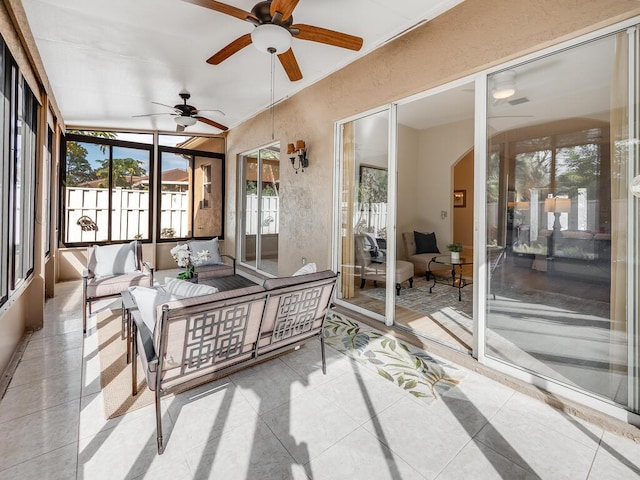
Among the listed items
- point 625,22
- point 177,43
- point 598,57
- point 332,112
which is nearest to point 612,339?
point 598,57

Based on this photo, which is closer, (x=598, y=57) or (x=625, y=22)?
(x=625, y=22)

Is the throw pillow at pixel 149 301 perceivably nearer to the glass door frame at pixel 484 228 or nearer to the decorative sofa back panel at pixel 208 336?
the decorative sofa back panel at pixel 208 336

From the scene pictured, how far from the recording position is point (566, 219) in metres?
2.21

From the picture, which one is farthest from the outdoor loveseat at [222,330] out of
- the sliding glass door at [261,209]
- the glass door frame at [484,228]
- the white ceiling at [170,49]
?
the sliding glass door at [261,209]

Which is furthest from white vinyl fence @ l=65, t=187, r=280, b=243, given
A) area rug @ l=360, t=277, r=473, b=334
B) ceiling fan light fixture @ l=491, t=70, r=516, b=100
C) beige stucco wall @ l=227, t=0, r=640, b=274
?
ceiling fan light fixture @ l=491, t=70, r=516, b=100

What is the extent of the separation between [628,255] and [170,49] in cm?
461

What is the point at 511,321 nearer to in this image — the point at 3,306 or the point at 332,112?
the point at 332,112

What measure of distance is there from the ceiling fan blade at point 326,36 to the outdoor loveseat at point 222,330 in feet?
6.62

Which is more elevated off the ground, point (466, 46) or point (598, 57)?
point (466, 46)

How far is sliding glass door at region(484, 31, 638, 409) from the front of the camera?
1.97 metres

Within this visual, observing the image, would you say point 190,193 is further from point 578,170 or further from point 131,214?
point 578,170

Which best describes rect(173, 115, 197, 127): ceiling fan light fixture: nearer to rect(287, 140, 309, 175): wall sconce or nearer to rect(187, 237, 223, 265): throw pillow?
rect(287, 140, 309, 175): wall sconce

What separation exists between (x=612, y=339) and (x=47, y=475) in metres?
3.40

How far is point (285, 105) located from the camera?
518 centimetres
